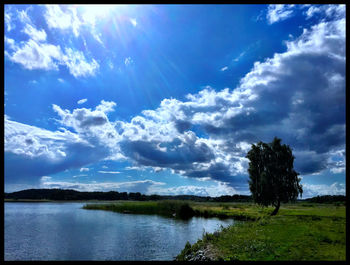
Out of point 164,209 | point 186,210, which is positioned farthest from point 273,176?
point 164,209

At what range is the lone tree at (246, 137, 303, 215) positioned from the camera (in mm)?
48312

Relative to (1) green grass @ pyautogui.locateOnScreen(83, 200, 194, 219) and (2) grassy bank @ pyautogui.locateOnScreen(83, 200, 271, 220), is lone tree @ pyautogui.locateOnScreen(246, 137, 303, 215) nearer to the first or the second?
(2) grassy bank @ pyautogui.locateOnScreen(83, 200, 271, 220)

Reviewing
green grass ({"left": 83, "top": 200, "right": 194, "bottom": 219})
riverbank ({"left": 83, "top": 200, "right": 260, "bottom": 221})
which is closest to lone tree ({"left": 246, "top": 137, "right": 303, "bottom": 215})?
riverbank ({"left": 83, "top": 200, "right": 260, "bottom": 221})

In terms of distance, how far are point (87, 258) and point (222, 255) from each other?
14.5m

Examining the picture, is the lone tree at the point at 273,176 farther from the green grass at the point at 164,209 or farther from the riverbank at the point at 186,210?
the green grass at the point at 164,209

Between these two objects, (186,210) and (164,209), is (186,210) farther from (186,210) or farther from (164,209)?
(164,209)

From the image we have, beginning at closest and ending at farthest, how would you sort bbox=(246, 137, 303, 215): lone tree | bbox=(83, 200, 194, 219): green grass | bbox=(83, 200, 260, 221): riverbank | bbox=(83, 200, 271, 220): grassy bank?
1. bbox=(246, 137, 303, 215): lone tree
2. bbox=(83, 200, 260, 221): riverbank
3. bbox=(83, 200, 271, 220): grassy bank
4. bbox=(83, 200, 194, 219): green grass

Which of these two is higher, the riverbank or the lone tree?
the lone tree

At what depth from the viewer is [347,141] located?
695 inches

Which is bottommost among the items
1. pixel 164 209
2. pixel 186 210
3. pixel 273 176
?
pixel 164 209

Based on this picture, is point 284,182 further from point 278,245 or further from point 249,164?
point 278,245

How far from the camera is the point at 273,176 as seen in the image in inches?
1934

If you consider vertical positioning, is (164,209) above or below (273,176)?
below

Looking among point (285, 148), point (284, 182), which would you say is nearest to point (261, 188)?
point (284, 182)
